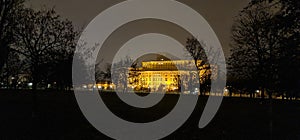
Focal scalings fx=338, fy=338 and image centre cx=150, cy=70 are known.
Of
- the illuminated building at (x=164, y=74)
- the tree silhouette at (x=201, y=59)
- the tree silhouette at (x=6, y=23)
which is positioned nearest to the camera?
the tree silhouette at (x=6, y=23)

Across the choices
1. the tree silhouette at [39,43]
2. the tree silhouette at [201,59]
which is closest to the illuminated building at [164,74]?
the tree silhouette at [201,59]

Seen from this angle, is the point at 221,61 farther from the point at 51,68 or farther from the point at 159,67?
the point at 159,67

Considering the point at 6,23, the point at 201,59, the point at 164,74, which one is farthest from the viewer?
the point at 164,74

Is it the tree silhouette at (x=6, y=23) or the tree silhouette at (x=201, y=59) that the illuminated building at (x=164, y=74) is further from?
the tree silhouette at (x=6, y=23)

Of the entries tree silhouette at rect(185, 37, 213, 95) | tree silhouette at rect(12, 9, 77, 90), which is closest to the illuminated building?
tree silhouette at rect(185, 37, 213, 95)

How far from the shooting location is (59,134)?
1191 cm

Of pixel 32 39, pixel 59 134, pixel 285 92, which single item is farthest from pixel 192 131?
pixel 32 39

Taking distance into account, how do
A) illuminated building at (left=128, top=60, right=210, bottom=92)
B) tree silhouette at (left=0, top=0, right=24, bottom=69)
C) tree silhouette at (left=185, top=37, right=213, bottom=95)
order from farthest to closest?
illuminated building at (left=128, top=60, right=210, bottom=92) < tree silhouette at (left=185, top=37, right=213, bottom=95) < tree silhouette at (left=0, top=0, right=24, bottom=69)

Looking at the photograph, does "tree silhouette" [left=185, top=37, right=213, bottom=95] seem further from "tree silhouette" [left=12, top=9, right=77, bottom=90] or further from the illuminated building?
"tree silhouette" [left=12, top=9, right=77, bottom=90]

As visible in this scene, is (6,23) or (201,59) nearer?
(6,23)

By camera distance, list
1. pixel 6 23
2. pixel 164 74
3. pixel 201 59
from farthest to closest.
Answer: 1. pixel 164 74
2. pixel 201 59
3. pixel 6 23

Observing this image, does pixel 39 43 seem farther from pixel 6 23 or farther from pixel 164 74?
pixel 164 74

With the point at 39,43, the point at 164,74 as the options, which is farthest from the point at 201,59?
the point at 164,74

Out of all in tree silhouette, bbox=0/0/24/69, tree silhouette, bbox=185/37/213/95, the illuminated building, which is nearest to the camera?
tree silhouette, bbox=0/0/24/69
